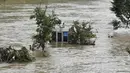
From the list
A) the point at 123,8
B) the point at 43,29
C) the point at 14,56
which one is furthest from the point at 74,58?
the point at 123,8

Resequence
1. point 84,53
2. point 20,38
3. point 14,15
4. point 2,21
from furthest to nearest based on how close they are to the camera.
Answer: point 14,15 < point 2,21 < point 20,38 < point 84,53

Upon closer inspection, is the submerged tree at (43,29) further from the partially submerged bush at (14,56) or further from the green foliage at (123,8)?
the green foliage at (123,8)

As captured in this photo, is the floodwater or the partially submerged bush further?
the partially submerged bush

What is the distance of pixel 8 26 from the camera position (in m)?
31.7

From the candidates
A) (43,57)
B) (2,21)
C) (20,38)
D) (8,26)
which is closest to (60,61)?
(43,57)

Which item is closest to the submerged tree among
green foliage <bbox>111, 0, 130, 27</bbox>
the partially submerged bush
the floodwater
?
the floodwater

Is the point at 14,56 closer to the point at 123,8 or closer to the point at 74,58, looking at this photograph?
the point at 74,58

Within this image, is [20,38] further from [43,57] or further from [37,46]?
[43,57]

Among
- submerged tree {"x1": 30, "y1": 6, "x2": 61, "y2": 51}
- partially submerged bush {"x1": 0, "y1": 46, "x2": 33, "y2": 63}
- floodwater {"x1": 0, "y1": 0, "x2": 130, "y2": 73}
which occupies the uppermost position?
submerged tree {"x1": 30, "y1": 6, "x2": 61, "y2": 51}

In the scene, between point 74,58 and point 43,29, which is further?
point 43,29

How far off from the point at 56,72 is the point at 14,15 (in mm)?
24218

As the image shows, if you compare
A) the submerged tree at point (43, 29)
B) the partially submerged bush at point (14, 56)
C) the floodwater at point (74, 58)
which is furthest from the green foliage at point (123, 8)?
the partially submerged bush at point (14, 56)

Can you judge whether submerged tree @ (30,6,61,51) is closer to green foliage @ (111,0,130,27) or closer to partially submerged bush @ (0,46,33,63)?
partially submerged bush @ (0,46,33,63)

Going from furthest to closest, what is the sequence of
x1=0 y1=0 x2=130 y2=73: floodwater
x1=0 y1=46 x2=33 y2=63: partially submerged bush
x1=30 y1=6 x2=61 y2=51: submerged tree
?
1. x1=30 y1=6 x2=61 y2=51: submerged tree
2. x1=0 y1=46 x2=33 y2=63: partially submerged bush
3. x1=0 y1=0 x2=130 y2=73: floodwater
